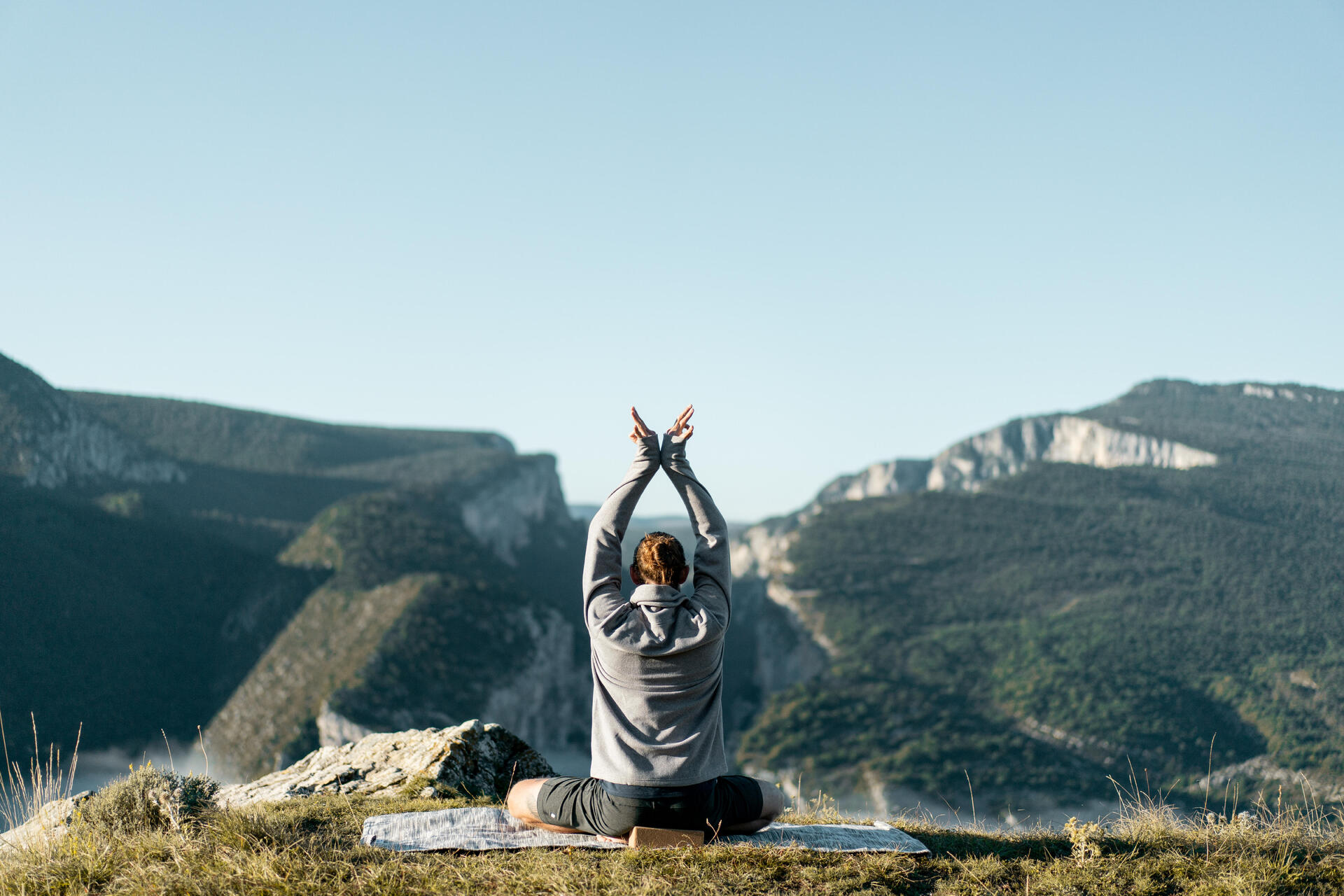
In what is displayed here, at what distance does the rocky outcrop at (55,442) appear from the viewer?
80.0 metres

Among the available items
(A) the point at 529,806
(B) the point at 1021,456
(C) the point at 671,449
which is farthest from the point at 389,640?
(B) the point at 1021,456

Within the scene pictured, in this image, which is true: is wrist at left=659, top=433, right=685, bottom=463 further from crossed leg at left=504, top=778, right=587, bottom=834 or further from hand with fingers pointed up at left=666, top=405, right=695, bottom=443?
crossed leg at left=504, top=778, right=587, bottom=834

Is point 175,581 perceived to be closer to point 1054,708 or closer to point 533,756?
point 1054,708

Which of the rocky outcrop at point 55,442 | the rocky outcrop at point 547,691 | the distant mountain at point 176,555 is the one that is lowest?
the rocky outcrop at point 547,691

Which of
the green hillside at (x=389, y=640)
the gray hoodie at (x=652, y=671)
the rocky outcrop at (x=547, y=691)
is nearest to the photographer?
the gray hoodie at (x=652, y=671)

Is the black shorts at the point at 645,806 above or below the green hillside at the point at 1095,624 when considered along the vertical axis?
above

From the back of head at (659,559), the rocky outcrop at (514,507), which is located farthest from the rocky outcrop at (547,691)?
the back of head at (659,559)

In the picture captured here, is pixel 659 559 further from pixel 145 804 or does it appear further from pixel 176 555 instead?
pixel 176 555

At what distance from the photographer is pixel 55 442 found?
276 feet

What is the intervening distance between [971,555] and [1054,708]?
30517mm

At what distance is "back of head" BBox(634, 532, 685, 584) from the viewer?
15.7ft

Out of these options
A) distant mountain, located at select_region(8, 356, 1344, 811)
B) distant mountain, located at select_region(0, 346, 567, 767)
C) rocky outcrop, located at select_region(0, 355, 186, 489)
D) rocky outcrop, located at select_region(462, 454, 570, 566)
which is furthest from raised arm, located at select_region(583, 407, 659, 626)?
rocky outcrop, located at select_region(462, 454, 570, 566)

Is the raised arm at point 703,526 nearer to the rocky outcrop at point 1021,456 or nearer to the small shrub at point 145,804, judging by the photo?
the small shrub at point 145,804

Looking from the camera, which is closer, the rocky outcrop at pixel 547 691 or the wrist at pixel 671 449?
the wrist at pixel 671 449
